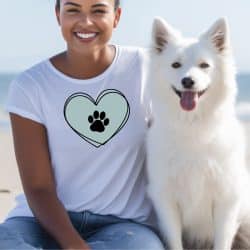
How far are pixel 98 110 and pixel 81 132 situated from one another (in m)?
0.15

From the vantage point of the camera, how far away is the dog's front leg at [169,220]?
11.2 ft

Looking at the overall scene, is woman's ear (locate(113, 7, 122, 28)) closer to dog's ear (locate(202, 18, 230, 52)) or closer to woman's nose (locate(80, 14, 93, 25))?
woman's nose (locate(80, 14, 93, 25))

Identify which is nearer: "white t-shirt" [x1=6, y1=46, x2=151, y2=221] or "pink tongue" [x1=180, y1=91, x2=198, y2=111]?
"pink tongue" [x1=180, y1=91, x2=198, y2=111]

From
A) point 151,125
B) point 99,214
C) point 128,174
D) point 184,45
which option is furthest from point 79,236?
point 184,45

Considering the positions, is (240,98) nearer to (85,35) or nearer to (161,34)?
(161,34)

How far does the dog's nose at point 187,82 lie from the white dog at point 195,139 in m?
0.07

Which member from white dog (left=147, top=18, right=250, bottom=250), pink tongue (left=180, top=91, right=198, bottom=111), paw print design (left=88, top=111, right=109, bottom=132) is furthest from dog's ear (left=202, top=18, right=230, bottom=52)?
paw print design (left=88, top=111, right=109, bottom=132)

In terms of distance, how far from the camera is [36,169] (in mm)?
3322

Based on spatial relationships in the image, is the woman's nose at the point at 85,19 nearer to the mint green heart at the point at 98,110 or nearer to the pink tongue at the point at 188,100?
the mint green heart at the point at 98,110

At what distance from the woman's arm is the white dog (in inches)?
21.6

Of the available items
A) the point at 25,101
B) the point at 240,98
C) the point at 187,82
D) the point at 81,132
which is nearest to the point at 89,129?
the point at 81,132

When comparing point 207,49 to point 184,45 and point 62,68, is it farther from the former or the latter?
point 62,68

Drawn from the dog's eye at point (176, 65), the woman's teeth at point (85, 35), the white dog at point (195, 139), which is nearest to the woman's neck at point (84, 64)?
the woman's teeth at point (85, 35)

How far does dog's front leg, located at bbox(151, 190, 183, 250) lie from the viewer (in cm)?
340
